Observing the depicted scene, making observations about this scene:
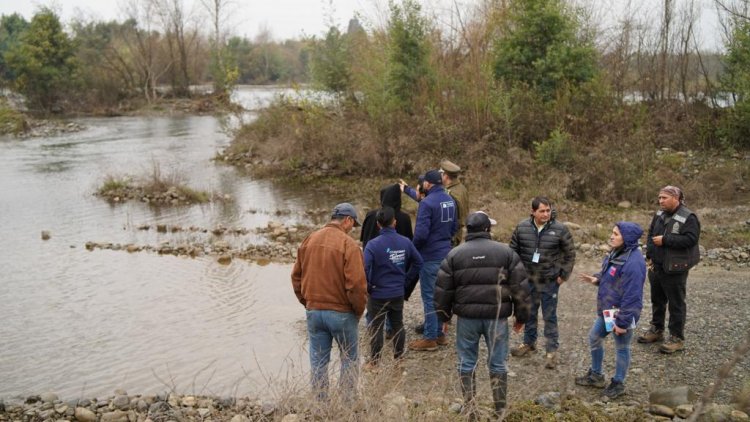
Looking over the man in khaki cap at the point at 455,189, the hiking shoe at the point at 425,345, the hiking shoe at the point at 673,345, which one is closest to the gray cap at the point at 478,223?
the man in khaki cap at the point at 455,189

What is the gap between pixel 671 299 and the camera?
679 centimetres

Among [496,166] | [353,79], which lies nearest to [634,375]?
[496,166]

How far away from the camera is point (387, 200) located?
22.1ft

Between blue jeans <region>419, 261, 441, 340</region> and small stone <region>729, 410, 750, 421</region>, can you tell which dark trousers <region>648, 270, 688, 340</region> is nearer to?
small stone <region>729, 410, 750, 421</region>

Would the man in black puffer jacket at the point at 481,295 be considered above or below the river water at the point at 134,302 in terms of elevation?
above

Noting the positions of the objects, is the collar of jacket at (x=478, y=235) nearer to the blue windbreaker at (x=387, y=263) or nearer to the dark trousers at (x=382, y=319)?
the blue windbreaker at (x=387, y=263)

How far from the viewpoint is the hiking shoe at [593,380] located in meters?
6.11

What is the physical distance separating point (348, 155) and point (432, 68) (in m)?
3.72

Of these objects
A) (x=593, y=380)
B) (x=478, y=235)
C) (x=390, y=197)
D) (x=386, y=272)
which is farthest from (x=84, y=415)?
(x=593, y=380)

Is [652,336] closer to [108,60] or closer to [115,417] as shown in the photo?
[115,417]

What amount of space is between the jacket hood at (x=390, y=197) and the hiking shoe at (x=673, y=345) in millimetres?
3178

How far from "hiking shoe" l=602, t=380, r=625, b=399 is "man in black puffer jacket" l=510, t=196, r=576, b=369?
0.73 metres

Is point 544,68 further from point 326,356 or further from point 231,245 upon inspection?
point 326,356

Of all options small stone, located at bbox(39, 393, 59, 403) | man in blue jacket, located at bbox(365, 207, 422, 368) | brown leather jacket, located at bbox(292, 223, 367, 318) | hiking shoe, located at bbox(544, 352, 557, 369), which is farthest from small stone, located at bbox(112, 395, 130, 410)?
hiking shoe, located at bbox(544, 352, 557, 369)
